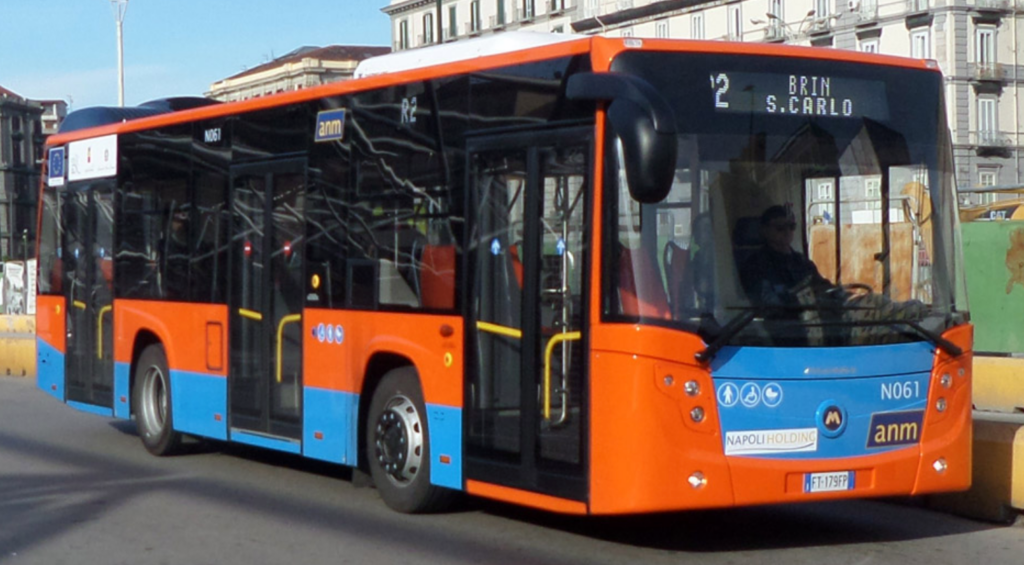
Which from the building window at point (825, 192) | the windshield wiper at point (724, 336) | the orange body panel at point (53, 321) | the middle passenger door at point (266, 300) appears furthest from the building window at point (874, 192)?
the orange body panel at point (53, 321)

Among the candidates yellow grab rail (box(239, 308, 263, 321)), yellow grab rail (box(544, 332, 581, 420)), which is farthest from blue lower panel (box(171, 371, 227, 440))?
yellow grab rail (box(544, 332, 581, 420))

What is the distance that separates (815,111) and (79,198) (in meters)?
9.34

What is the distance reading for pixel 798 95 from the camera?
28.8 feet

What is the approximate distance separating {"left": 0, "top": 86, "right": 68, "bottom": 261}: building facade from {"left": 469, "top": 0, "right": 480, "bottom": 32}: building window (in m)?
53.8

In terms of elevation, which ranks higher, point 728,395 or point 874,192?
point 874,192

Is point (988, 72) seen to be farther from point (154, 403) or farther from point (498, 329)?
point (498, 329)

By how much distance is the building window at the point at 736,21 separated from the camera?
2800 inches

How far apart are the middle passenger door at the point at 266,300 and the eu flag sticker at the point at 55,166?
4319mm

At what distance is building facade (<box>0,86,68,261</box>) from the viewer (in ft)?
424

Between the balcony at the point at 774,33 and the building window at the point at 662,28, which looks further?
the building window at the point at 662,28

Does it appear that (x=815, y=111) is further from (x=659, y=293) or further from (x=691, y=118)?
(x=659, y=293)

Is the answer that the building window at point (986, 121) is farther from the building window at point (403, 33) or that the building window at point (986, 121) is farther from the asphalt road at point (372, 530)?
the asphalt road at point (372, 530)

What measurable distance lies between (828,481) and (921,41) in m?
60.5

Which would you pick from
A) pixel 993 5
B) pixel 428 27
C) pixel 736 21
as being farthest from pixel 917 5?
pixel 428 27
